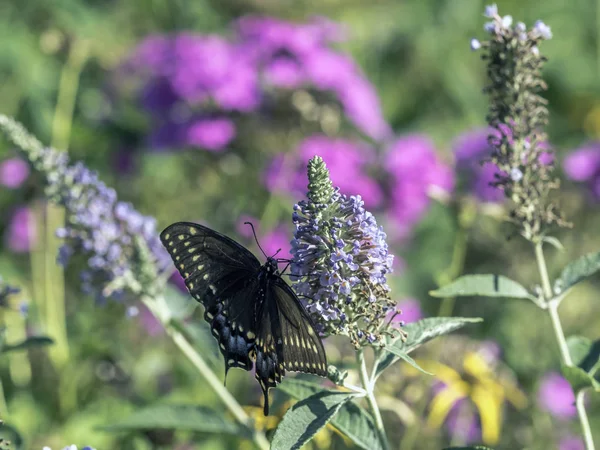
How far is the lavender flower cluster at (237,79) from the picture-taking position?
3150 millimetres

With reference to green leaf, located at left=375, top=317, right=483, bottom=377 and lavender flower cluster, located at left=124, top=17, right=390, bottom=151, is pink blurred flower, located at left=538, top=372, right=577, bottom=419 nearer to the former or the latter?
lavender flower cluster, located at left=124, top=17, right=390, bottom=151

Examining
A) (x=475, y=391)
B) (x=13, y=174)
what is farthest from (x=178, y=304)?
(x=13, y=174)

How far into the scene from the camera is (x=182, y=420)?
1798mm

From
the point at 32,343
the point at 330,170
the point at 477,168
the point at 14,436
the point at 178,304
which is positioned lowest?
the point at 14,436

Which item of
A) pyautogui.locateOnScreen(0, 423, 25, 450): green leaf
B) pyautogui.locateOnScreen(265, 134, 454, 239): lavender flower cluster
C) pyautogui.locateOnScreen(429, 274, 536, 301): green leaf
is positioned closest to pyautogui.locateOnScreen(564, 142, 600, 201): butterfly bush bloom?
pyautogui.locateOnScreen(265, 134, 454, 239): lavender flower cluster

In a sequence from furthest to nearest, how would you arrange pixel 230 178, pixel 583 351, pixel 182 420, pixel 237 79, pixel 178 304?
1. pixel 230 178
2. pixel 237 79
3. pixel 178 304
4. pixel 182 420
5. pixel 583 351

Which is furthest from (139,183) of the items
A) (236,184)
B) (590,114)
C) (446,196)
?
(590,114)

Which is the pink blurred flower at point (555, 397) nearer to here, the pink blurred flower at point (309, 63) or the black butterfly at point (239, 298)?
the pink blurred flower at point (309, 63)

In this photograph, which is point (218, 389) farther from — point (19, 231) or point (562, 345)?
point (19, 231)

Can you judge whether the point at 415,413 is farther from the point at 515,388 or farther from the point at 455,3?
the point at 455,3

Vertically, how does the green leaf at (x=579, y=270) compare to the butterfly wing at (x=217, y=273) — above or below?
below

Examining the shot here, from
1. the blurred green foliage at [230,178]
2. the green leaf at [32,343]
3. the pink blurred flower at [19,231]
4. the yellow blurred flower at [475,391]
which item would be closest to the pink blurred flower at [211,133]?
the blurred green foliage at [230,178]

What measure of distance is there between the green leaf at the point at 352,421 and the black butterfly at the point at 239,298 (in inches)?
2.8

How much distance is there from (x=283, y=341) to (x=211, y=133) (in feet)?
6.05
